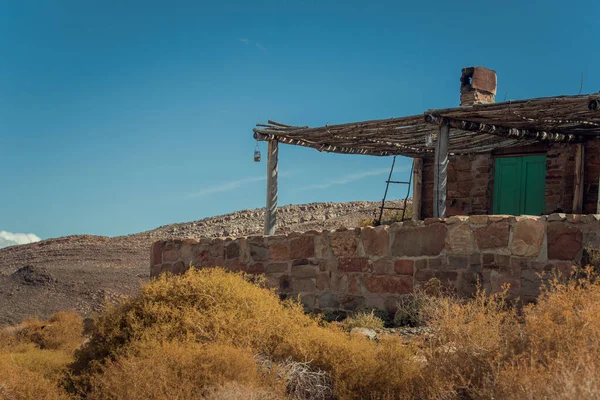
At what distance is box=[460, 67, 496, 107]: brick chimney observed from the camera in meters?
15.3

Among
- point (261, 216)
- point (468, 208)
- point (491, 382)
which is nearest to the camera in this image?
point (491, 382)

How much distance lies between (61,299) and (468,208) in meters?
10.3

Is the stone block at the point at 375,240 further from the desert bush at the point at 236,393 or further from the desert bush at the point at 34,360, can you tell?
the desert bush at the point at 236,393

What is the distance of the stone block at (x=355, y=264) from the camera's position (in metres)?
8.63

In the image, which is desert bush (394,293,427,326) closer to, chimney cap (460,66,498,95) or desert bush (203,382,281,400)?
desert bush (203,382,281,400)

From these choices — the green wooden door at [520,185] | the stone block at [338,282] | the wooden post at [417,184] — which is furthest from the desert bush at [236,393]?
the wooden post at [417,184]

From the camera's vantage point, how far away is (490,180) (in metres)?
15.4

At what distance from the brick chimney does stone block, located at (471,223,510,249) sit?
8144 mm

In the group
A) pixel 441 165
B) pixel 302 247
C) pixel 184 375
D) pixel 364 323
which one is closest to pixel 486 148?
pixel 441 165

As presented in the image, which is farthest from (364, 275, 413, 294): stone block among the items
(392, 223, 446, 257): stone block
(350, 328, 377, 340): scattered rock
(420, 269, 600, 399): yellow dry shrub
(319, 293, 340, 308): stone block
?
(420, 269, 600, 399): yellow dry shrub

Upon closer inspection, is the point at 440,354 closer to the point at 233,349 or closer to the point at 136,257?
the point at 233,349

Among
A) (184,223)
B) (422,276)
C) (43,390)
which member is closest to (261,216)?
(184,223)

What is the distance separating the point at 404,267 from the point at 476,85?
8478 millimetres

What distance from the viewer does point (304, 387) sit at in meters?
4.95
